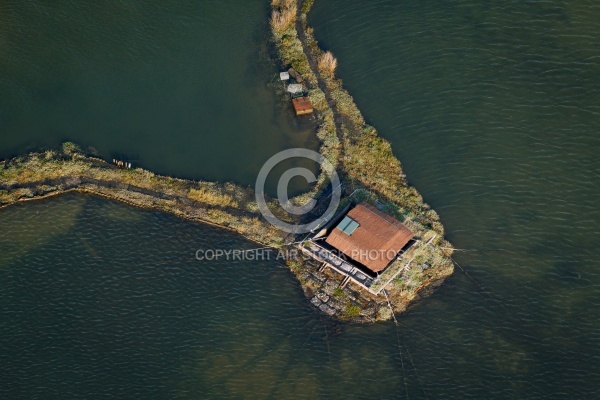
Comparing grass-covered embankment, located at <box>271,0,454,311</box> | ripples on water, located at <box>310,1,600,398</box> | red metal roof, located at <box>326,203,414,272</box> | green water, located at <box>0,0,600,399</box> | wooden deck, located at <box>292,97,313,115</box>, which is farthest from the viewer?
wooden deck, located at <box>292,97,313,115</box>

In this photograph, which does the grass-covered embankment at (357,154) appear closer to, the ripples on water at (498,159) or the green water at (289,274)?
the ripples on water at (498,159)

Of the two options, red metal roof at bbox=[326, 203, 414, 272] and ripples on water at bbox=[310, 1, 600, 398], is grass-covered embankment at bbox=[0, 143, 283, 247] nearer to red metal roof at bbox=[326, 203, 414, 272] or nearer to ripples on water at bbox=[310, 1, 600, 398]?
red metal roof at bbox=[326, 203, 414, 272]

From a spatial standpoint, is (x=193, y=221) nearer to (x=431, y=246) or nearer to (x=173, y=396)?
(x=173, y=396)

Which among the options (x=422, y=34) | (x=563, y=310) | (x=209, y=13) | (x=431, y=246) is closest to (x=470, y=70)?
(x=422, y=34)

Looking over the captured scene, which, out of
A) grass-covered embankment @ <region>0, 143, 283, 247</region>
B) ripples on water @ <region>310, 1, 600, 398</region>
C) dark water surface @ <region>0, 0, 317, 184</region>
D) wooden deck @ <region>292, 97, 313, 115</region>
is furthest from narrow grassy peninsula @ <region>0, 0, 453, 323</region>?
dark water surface @ <region>0, 0, 317, 184</region>

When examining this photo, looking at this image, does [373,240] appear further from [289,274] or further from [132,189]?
[132,189]

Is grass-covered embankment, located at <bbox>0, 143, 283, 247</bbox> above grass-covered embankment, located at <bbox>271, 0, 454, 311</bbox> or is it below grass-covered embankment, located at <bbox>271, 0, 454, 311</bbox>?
below

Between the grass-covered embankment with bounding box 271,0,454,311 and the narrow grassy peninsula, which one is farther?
the grass-covered embankment with bounding box 271,0,454,311
